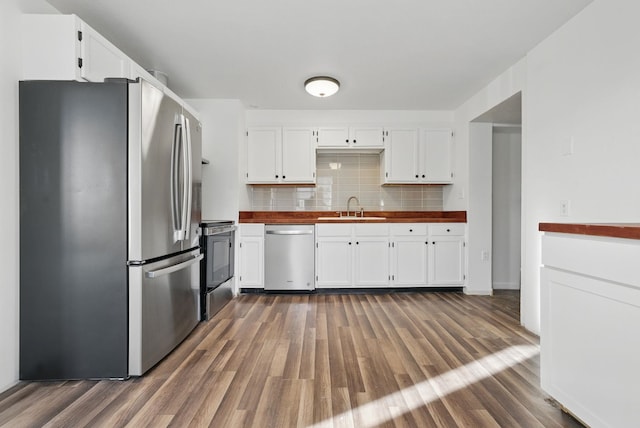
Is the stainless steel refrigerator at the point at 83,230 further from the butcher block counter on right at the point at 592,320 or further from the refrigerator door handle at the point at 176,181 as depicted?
the butcher block counter on right at the point at 592,320

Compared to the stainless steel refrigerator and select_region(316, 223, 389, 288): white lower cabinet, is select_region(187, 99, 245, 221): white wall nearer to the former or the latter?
select_region(316, 223, 389, 288): white lower cabinet

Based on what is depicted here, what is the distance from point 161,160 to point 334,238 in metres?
2.35

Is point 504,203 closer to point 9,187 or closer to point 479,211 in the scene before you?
point 479,211

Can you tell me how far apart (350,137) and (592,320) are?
3381 millimetres

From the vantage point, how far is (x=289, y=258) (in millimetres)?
4004

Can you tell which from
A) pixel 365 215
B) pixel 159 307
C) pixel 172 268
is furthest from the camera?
pixel 365 215

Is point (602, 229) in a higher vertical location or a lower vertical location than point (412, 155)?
lower

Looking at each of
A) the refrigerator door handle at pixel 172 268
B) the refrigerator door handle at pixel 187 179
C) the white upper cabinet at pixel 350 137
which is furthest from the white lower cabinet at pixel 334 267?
the refrigerator door handle at pixel 187 179

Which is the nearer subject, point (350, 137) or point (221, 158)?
point (221, 158)

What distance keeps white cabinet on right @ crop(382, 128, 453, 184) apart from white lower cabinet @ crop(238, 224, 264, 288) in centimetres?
185

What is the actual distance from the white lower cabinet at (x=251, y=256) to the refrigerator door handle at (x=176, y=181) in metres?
1.65

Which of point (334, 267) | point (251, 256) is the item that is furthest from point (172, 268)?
point (334, 267)

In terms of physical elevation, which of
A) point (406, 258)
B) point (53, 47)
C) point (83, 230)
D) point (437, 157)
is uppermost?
point (53, 47)

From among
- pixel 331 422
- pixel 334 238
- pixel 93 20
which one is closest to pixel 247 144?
pixel 334 238
